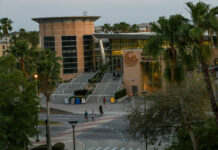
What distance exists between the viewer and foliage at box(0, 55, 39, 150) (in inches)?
976

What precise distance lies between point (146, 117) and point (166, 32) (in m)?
8.79

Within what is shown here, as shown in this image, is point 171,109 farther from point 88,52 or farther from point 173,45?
point 88,52

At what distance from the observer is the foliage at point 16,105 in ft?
81.3

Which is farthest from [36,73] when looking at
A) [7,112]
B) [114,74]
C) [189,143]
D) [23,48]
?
[114,74]

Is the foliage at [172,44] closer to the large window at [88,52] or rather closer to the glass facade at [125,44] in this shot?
the glass facade at [125,44]

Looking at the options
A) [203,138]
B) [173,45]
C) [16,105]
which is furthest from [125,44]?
[173,45]

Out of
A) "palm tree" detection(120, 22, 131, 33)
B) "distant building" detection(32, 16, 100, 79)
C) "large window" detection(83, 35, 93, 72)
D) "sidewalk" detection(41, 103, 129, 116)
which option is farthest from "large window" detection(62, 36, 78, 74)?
"palm tree" detection(120, 22, 131, 33)

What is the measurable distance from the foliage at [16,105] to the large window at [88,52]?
66727mm

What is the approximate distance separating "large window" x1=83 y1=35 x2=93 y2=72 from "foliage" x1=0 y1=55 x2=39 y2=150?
66.7 meters

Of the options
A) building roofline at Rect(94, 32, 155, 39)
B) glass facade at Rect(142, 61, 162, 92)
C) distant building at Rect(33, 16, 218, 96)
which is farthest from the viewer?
distant building at Rect(33, 16, 218, 96)

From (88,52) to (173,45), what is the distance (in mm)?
77199

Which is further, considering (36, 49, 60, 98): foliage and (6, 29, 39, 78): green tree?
(6, 29, 39, 78): green tree

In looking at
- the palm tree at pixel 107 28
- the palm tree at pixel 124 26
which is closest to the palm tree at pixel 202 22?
the palm tree at pixel 124 26

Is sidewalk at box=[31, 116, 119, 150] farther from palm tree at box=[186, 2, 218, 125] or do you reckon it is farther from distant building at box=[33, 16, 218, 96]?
distant building at box=[33, 16, 218, 96]
